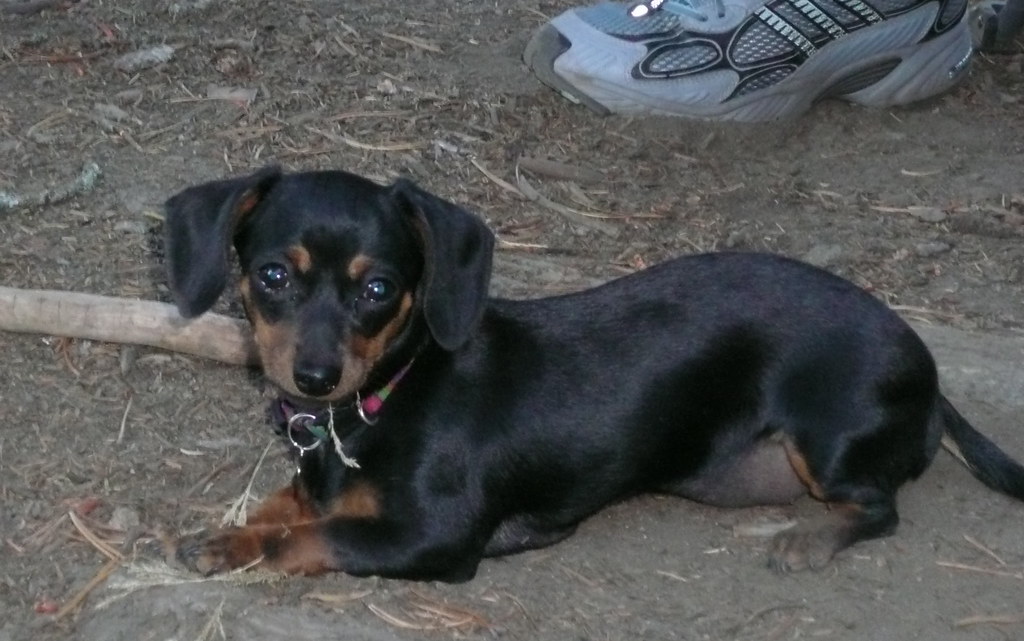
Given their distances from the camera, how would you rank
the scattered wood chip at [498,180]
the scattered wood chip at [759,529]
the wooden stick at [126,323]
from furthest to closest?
1. the scattered wood chip at [498,180]
2. the wooden stick at [126,323]
3. the scattered wood chip at [759,529]

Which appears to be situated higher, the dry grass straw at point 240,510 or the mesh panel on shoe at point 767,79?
the mesh panel on shoe at point 767,79

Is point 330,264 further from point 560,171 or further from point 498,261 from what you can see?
point 560,171

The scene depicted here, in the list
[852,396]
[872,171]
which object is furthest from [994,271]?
[852,396]

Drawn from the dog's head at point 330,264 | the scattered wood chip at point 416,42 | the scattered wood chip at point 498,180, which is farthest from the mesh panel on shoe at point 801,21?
the dog's head at point 330,264

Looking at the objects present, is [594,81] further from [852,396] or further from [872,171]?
[852,396]

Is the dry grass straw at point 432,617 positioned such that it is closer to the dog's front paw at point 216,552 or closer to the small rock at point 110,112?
the dog's front paw at point 216,552

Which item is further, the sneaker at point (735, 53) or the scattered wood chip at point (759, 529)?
the sneaker at point (735, 53)

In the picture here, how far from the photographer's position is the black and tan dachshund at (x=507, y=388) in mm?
3455

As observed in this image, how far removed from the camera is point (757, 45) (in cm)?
610

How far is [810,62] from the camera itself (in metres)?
6.12

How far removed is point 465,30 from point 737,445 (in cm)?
357

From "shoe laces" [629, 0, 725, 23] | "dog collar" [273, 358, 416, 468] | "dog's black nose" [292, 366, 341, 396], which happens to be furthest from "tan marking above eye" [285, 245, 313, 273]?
"shoe laces" [629, 0, 725, 23]

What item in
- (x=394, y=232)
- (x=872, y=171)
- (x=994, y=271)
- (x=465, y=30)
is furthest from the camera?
(x=465, y=30)

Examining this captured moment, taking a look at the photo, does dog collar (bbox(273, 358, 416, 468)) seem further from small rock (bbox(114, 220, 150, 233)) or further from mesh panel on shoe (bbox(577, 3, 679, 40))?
mesh panel on shoe (bbox(577, 3, 679, 40))
